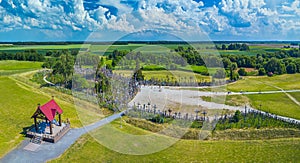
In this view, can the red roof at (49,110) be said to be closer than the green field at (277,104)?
Yes

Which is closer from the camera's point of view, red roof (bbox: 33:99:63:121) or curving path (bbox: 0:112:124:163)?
curving path (bbox: 0:112:124:163)

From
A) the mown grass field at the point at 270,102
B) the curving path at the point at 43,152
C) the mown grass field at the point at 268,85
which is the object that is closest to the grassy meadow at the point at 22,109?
the curving path at the point at 43,152

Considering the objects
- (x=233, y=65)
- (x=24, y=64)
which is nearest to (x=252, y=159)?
(x=233, y=65)

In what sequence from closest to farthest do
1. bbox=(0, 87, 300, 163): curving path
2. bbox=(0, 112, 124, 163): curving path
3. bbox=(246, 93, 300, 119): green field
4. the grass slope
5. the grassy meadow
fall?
bbox=(0, 112, 124, 163): curving path < bbox=(0, 87, 300, 163): curving path < the grass slope < the grassy meadow < bbox=(246, 93, 300, 119): green field

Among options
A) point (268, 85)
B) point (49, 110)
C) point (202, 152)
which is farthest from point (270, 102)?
point (49, 110)

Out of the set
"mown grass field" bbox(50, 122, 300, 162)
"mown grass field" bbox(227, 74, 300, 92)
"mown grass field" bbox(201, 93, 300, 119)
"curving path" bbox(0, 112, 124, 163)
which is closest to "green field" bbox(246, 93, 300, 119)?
"mown grass field" bbox(201, 93, 300, 119)

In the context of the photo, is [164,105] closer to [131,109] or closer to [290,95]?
[131,109]

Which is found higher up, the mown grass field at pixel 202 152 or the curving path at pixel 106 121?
the curving path at pixel 106 121

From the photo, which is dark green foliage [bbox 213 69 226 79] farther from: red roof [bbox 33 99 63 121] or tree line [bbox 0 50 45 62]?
tree line [bbox 0 50 45 62]

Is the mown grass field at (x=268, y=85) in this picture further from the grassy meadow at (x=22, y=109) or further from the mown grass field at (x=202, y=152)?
the grassy meadow at (x=22, y=109)
